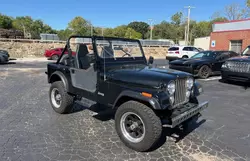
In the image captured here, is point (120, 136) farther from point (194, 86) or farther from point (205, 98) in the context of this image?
point (205, 98)

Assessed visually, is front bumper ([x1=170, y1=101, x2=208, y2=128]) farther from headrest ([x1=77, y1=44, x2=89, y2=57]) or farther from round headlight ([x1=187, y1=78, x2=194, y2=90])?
headrest ([x1=77, y1=44, x2=89, y2=57])

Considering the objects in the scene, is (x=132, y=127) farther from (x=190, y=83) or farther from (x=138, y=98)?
(x=190, y=83)

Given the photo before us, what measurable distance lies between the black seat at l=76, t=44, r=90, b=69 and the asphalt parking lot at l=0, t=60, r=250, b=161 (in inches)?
33.0

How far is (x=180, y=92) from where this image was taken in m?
3.39

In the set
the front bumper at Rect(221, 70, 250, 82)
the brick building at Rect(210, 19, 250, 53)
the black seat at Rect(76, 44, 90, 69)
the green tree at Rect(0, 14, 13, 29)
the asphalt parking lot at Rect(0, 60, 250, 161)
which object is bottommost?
the asphalt parking lot at Rect(0, 60, 250, 161)

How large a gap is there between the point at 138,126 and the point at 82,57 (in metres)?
2.13

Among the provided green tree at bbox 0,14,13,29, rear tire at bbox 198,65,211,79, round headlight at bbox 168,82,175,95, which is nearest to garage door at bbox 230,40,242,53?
rear tire at bbox 198,65,211,79

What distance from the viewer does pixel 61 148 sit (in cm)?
328

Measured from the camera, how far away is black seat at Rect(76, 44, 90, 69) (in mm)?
4524

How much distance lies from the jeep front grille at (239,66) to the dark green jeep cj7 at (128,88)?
491 centimetres

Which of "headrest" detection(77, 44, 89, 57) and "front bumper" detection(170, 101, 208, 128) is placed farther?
"headrest" detection(77, 44, 89, 57)

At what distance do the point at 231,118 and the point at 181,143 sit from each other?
1.95 meters

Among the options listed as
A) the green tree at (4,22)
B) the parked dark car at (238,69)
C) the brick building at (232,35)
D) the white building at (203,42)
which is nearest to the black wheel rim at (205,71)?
the parked dark car at (238,69)

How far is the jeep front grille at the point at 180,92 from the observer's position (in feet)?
10.9
